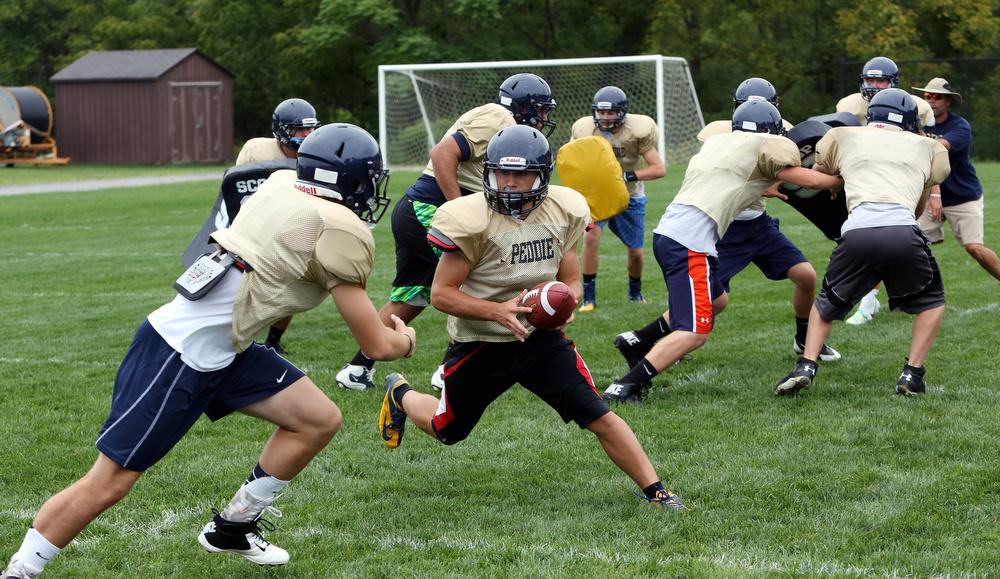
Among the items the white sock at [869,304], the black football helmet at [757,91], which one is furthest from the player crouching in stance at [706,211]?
the white sock at [869,304]

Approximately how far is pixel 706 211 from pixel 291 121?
7.67 ft

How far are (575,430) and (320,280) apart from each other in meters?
2.24

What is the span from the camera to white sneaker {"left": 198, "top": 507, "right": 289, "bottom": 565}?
396 centimetres

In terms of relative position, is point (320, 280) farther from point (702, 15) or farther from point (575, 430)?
point (702, 15)

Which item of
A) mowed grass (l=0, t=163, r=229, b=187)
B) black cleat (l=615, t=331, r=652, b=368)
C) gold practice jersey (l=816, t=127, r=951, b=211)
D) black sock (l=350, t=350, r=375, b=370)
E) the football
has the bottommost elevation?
mowed grass (l=0, t=163, r=229, b=187)

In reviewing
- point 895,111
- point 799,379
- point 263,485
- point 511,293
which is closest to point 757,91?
point 895,111

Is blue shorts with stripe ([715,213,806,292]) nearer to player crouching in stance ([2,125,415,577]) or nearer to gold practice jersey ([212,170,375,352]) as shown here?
player crouching in stance ([2,125,415,577])

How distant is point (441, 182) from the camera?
659 centimetres

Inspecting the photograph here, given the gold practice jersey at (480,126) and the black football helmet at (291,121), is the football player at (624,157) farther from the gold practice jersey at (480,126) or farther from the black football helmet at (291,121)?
the black football helmet at (291,121)

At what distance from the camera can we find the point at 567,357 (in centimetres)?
458

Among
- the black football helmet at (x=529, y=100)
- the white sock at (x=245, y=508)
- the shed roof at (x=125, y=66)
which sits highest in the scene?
the black football helmet at (x=529, y=100)

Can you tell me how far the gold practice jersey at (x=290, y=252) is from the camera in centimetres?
367

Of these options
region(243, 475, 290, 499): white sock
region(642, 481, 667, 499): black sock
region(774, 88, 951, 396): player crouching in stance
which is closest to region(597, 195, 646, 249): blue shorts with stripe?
region(774, 88, 951, 396): player crouching in stance

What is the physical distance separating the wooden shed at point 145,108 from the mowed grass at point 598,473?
84.9 ft
